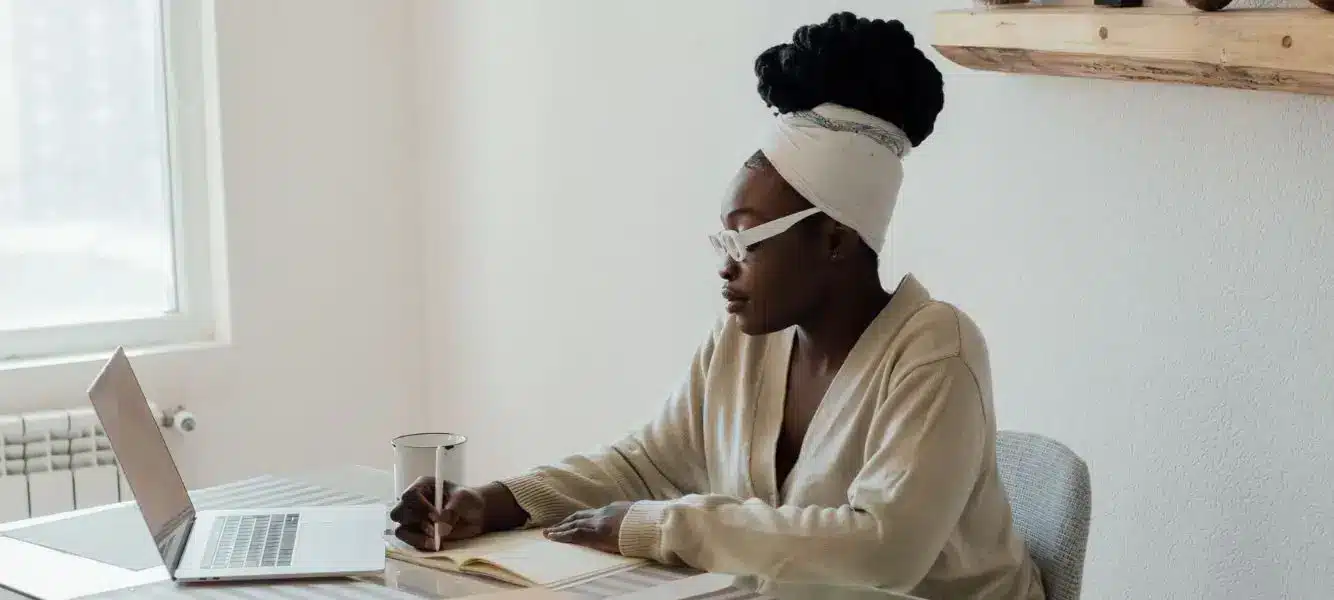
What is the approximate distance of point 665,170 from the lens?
3.15 metres

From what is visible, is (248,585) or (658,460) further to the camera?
(658,460)

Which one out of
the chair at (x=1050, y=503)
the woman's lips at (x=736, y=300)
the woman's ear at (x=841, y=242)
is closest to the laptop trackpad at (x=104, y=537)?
the woman's lips at (x=736, y=300)

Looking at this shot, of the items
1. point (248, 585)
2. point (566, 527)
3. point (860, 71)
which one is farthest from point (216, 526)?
point (860, 71)

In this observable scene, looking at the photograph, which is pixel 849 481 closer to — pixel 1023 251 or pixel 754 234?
pixel 754 234

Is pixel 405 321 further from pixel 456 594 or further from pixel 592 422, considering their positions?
pixel 456 594

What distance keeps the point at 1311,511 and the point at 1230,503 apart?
13cm

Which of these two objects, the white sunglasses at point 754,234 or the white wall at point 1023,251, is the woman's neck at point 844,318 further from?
the white wall at point 1023,251

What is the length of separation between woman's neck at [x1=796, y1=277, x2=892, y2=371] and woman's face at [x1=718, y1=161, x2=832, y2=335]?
0.08ft

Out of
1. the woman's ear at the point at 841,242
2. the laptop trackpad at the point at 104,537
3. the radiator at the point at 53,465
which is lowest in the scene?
the radiator at the point at 53,465

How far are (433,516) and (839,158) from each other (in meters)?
0.61

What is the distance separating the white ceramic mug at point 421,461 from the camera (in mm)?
1767

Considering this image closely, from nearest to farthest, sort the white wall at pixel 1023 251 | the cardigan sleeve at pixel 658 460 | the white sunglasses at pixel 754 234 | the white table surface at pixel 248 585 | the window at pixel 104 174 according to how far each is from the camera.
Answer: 1. the white table surface at pixel 248 585
2. the white sunglasses at pixel 754 234
3. the cardigan sleeve at pixel 658 460
4. the white wall at pixel 1023 251
5. the window at pixel 104 174

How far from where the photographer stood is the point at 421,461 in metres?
1.77

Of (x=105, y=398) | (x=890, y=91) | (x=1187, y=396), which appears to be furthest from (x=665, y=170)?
(x=105, y=398)
